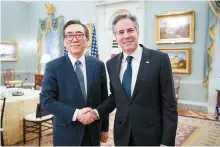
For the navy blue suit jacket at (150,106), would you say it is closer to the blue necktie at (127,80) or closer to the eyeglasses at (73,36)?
the blue necktie at (127,80)

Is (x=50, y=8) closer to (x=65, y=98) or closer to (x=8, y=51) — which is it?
(x=8, y=51)

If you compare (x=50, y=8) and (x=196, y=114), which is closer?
(x=196, y=114)

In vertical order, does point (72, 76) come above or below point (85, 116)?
above

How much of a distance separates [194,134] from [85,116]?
3.17 metres

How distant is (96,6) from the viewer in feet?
24.7

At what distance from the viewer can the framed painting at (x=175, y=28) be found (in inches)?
229

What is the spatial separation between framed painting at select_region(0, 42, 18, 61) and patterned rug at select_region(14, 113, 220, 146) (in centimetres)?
641

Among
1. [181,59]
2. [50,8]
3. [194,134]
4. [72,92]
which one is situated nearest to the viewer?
[72,92]

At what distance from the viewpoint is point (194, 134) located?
402cm

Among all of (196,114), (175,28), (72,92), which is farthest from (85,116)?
(175,28)

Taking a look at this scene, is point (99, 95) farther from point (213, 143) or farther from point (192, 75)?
point (192, 75)

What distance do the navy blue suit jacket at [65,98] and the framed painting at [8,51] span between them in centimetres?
859

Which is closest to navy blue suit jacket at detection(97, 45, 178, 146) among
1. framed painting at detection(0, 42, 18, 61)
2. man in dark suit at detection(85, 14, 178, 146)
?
man in dark suit at detection(85, 14, 178, 146)

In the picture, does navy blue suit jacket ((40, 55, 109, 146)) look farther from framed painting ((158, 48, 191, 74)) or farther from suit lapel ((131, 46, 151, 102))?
framed painting ((158, 48, 191, 74))
